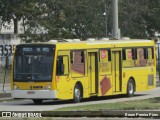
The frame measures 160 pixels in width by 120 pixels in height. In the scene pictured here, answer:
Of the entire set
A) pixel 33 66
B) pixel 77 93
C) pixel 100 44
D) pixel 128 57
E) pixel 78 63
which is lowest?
pixel 77 93

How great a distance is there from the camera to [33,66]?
88.3ft

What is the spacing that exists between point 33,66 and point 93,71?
124 inches

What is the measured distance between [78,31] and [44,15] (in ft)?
9.51

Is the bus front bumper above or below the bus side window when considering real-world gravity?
below

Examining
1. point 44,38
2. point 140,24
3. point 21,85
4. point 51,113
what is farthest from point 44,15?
point 51,113

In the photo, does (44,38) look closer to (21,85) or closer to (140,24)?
(140,24)

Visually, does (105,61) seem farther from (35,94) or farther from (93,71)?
(35,94)

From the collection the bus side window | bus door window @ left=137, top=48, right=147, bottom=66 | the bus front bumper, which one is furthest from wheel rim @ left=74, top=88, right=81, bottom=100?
bus door window @ left=137, top=48, right=147, bottom=66

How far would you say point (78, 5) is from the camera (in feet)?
158

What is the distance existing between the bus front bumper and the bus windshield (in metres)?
0.51

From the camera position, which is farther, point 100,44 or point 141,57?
point 141,57

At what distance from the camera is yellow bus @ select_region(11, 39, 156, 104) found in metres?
26.7

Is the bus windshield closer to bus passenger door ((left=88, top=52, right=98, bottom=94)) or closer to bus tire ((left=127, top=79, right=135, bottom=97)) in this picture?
bus passenger door ((left=88, top=52, right=98, bottom=94))

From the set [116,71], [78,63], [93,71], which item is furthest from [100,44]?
[78,63]
